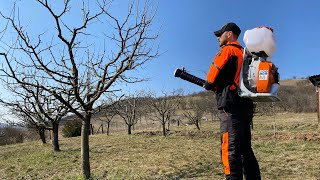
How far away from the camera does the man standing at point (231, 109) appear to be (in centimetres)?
357

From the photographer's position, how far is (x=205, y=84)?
12.3ft

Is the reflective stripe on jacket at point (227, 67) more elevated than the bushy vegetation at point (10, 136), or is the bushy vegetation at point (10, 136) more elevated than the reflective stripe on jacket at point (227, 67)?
the reflective stripe on jacket at point (227, 67)

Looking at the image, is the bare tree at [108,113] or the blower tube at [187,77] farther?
the bare tree at [108,113]

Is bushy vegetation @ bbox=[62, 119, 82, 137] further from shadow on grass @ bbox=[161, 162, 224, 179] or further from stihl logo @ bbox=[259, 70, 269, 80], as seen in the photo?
stihl logo @ bbox=[259, 70, 269, 80]

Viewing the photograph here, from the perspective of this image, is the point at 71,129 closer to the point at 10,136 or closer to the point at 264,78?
the point at 10,136

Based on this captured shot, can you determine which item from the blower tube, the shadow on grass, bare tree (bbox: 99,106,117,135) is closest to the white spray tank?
the blower tube

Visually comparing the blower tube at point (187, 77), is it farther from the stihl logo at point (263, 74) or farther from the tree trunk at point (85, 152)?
the tree trunk at point (85, 152)

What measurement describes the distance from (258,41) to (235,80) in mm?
500

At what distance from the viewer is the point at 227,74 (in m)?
3.67

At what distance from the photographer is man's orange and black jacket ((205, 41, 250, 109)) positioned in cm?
362

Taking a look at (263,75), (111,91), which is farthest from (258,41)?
(111,91)

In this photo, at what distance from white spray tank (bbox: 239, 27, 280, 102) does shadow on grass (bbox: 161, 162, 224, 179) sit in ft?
12.6

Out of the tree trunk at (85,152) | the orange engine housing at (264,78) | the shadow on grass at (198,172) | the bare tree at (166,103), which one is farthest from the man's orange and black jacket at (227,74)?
the bare tree at (166,103)

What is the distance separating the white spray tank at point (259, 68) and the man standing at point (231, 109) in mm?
86
